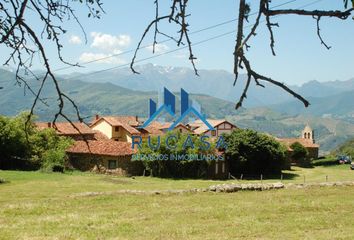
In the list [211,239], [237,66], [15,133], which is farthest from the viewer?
[15,133]

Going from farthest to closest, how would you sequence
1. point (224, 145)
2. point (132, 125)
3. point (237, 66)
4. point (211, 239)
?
point (132, 125) < point (224, 145) < point (211, 239) < point (237, 66)

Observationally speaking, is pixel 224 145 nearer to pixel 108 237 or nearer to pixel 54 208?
pixel 54 208

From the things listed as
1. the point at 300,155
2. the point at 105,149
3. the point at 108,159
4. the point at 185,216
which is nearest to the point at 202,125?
the point at 300,155

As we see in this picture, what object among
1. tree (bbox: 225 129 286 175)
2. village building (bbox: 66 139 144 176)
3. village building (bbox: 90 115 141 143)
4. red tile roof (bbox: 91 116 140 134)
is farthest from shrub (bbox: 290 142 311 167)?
village building (bbox: 66 139 144 176)

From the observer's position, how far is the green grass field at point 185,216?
1617 cm

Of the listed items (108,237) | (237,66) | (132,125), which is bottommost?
(108,237)

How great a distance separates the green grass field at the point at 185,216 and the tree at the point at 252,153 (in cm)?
2195

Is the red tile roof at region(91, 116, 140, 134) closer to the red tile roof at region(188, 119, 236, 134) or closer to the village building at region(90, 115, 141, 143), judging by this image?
the village building at region(90, 115, 141, 143)

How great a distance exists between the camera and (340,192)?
2883cm

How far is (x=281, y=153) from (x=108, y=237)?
41195mm

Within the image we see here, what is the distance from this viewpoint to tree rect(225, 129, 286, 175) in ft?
170

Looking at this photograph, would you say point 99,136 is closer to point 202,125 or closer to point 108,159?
point 108,159

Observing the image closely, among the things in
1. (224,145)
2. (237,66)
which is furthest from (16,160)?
(237,66)

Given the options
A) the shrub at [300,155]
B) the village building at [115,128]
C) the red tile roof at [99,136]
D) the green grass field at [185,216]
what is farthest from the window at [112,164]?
the shrub at [300,155]
